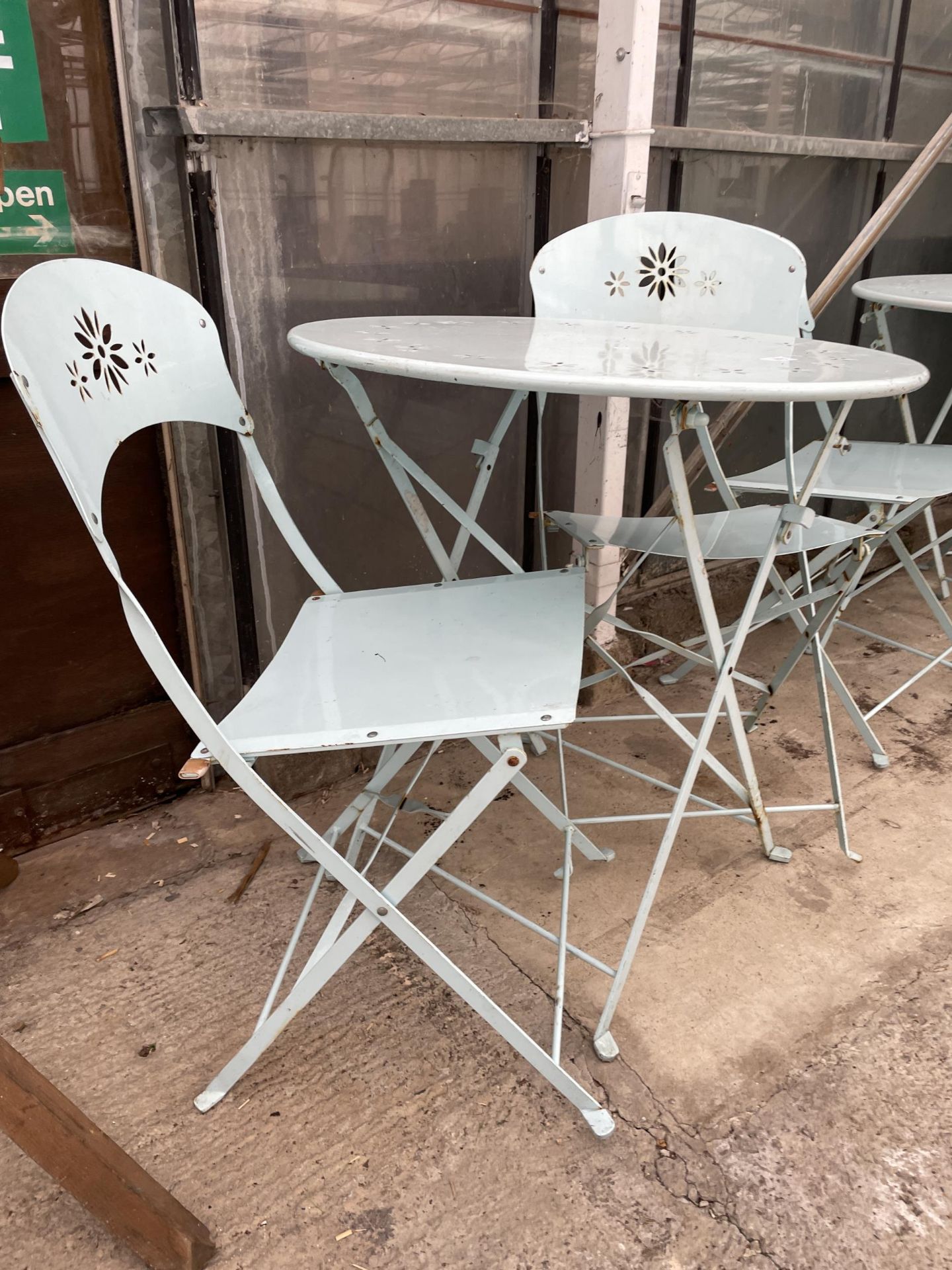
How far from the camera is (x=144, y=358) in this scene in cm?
158

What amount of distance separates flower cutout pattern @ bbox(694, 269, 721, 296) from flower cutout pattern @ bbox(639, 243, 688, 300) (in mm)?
37

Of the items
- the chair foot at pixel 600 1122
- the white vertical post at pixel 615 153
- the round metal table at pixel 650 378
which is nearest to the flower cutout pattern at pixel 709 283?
the round metal table at pixel 650 378

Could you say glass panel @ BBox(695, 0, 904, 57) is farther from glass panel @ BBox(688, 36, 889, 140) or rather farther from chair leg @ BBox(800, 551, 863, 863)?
chair leg @ BBox(800, 551, 863, 863)

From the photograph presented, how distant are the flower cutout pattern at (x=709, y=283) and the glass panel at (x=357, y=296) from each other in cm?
62

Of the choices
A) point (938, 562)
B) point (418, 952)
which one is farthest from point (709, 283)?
point (938, 562)

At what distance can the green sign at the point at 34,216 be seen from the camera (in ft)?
6.16

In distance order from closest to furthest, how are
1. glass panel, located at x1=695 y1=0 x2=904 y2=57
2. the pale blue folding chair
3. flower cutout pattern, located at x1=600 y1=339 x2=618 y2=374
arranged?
the pale blue folding chair, flower cutout pattern, located at x1=600 y1=339 x2=618 y2=374, glass panel, located at x1=695 y1=0 x2=904 y2=57

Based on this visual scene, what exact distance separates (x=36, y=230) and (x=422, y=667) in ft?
4.09

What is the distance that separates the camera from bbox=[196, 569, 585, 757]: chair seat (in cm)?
139

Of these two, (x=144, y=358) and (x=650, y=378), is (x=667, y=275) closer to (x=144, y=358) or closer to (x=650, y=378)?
(x=650, y=378)

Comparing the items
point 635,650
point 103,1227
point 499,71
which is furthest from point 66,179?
point 635,650

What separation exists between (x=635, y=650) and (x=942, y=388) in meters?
2.24

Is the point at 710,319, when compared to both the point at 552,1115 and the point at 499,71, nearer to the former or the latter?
the point at 499,71

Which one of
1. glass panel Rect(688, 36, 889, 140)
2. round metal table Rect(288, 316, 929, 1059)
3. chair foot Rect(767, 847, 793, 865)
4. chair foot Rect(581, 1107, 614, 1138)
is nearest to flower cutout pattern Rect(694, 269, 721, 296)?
round metal table Rect(288, 316, 929, 1059)
